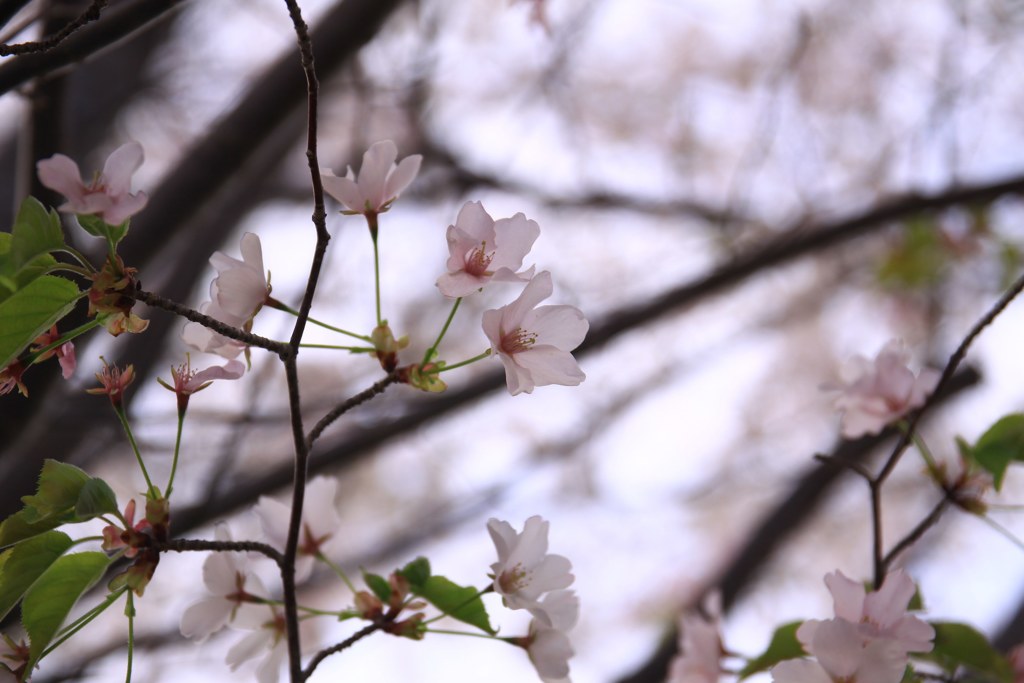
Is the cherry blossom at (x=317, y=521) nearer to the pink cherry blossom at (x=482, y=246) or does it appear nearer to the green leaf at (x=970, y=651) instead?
the pink cherry blossom at (x=482, y=246)

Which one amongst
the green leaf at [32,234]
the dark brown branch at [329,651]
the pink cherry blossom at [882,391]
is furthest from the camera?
the pink cherry blossom at [882,391]

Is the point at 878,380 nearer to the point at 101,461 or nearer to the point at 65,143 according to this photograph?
the point at 65,143

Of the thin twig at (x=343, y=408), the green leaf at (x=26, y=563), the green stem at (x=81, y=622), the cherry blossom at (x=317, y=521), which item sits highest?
the cherry blossom at (x=317, y=521)

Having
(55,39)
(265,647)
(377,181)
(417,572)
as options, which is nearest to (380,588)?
(417,572)

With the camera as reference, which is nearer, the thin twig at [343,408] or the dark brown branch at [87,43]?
the thin twig at [343,408]

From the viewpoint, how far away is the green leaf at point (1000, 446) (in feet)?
2.06

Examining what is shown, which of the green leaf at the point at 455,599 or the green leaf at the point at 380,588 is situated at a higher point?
the green leaf at the point at 380,588

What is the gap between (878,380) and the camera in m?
0.74

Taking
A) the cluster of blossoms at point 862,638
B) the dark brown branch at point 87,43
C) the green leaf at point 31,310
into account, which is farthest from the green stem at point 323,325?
the cluster of blossoms at point 862,638

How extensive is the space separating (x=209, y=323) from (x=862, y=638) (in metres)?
0.42

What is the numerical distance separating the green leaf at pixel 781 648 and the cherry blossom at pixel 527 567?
204 millimetres

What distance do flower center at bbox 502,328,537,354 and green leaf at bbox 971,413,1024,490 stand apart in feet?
1.12

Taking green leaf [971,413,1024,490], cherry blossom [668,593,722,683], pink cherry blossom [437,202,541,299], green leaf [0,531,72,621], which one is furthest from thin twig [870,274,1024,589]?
green leaf [0,531,72,621]

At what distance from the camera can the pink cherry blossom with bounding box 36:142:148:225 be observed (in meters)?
0.43
